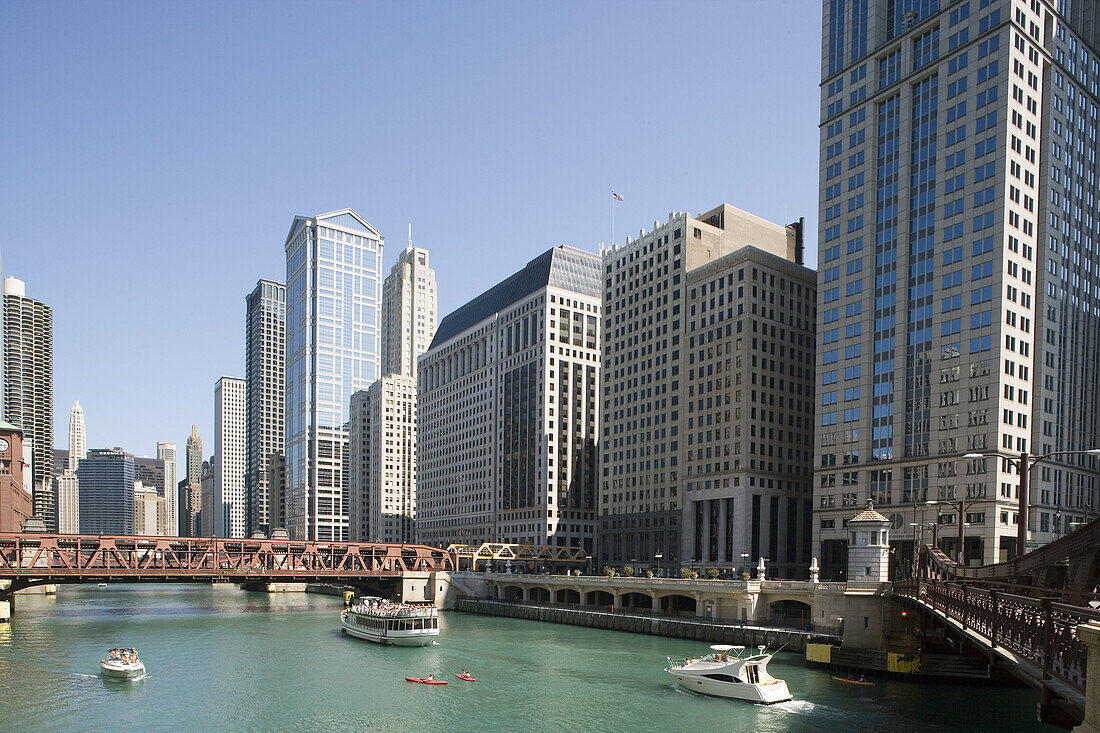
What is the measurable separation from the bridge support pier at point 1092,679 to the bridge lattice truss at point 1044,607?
201 cm

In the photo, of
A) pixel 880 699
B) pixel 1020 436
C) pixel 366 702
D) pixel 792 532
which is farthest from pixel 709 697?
pixel 792 532

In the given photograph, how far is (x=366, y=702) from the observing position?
213 feet

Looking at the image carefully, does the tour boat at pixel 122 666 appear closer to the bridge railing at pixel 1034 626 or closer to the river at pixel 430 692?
the river at pixel 430 692

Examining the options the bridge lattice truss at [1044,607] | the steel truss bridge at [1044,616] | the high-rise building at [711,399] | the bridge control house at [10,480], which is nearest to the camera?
the steel truss bridge at [1044,616]

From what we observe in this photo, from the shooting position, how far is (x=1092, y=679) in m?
19.2

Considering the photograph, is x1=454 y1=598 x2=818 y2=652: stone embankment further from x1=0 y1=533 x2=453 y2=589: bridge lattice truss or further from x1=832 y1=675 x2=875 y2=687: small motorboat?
x1=0 y1=533 x2=453 y2=589: bridge lattice truss

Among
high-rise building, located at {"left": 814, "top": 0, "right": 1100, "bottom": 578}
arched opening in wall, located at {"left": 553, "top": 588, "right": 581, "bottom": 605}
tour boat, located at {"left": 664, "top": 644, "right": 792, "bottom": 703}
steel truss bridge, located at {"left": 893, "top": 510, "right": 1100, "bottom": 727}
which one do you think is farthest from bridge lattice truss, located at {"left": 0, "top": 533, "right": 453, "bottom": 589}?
steel truss bridge, located at {"left": 893, "top": 510, "right": 1100, "bottom": 727}

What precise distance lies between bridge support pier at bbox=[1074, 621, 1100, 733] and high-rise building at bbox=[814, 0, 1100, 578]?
9309 centimetres

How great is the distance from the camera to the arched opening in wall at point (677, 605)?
11675 centimetres

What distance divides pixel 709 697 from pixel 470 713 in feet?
58.3

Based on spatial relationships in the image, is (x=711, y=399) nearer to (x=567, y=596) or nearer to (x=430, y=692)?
(x=567, y=596)

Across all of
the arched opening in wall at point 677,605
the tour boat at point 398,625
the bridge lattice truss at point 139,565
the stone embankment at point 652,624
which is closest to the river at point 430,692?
the tour boat at point 398,625

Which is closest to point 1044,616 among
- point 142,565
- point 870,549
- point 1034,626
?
point 1034,626

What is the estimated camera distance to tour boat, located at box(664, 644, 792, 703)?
62906 millimetres
